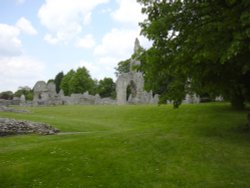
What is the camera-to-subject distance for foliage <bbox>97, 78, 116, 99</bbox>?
104938 mm

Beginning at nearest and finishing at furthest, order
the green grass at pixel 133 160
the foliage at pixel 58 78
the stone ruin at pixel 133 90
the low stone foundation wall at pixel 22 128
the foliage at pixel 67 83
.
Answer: the green grass at pixel 133 160, the low stone foundation wall at pixel 22 128, the stone ruin at pixel 133 90, the foliage at pixel 67 83, the foliage at pixel 58 78

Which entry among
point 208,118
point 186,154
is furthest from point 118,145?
point 208,118

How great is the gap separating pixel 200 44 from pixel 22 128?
12.3m

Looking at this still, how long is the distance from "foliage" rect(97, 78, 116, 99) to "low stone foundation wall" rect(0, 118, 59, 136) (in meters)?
83.2

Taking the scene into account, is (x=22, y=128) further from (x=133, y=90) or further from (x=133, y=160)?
(x=133, y=90)

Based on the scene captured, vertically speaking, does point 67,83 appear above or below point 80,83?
above

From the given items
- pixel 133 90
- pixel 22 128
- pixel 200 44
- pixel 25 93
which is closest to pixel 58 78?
pixel 25 93

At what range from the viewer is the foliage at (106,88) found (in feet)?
Answer: 344

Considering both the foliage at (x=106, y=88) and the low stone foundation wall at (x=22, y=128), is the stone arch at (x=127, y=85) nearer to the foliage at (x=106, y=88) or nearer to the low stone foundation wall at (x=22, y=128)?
the low stone foundation wall at (x=22, y=128)

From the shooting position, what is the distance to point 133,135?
17.3 metres

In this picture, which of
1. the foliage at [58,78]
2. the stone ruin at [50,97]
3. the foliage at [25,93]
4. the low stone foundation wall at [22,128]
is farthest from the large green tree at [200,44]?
the foliage at [58,78]

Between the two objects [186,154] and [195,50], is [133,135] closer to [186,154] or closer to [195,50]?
[186,154]

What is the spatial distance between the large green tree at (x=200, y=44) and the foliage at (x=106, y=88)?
285 feet

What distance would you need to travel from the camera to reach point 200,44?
12977 millimetres
